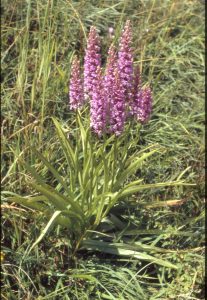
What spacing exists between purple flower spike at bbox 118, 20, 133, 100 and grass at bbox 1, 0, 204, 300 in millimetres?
753

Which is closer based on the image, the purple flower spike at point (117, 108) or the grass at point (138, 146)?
the purple flower spike at point (117, 108)

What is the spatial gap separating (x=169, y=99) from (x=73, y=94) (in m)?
1.48

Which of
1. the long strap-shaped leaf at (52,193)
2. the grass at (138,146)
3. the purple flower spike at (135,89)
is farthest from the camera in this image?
the grass at (138,146)

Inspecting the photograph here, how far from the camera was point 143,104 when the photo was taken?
95.6 inches

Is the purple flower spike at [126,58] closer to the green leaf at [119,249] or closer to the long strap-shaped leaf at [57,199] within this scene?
the long strap-shaped leaf at [57,199]

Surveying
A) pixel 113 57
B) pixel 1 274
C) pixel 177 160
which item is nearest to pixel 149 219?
pixel 177 160

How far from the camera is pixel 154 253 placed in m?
2.88

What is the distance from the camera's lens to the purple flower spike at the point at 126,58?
7.55 ft

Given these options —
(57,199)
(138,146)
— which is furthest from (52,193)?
(138,146)

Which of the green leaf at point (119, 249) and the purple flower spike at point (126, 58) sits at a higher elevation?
the purple flower spike at point (126, 58)

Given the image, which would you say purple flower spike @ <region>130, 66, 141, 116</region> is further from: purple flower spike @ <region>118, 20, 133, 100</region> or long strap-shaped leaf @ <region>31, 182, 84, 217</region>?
long strap-shaped leaf @ <region>31, 182, 84, 217</region>

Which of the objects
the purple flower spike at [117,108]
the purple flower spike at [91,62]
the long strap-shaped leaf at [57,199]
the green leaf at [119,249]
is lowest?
the green leaf at [119,249]

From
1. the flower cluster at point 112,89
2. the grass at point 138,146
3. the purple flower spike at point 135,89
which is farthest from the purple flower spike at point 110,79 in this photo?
the grass at point 138,146

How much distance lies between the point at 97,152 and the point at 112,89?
17.8 inches
